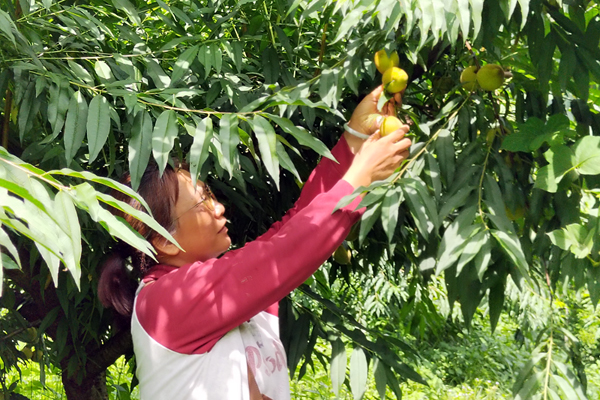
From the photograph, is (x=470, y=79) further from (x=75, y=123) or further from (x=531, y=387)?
(x=75, y=123)

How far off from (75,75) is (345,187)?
660 mm

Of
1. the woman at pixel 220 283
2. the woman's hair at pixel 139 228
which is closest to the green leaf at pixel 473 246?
the woman at pixel 220 283

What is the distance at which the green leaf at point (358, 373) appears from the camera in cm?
158

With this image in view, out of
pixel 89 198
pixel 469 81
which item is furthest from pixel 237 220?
pixel 89 198

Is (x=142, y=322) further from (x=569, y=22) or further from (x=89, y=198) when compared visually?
(x=569, y=22)

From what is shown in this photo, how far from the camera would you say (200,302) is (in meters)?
1.27

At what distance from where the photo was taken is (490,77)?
1.32 metres

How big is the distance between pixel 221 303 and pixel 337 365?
52 centimetres

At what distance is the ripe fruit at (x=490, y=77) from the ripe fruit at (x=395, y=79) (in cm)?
15

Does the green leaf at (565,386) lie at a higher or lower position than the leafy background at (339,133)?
lower

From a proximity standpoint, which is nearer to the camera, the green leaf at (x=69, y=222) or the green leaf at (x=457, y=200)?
the green leaf at (x=69, y=222)

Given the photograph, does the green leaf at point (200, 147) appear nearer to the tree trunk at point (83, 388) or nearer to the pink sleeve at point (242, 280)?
the pink sleeve at point (242, 280)

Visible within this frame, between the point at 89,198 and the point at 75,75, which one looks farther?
the point at 75,75

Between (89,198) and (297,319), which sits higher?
(89,198)
